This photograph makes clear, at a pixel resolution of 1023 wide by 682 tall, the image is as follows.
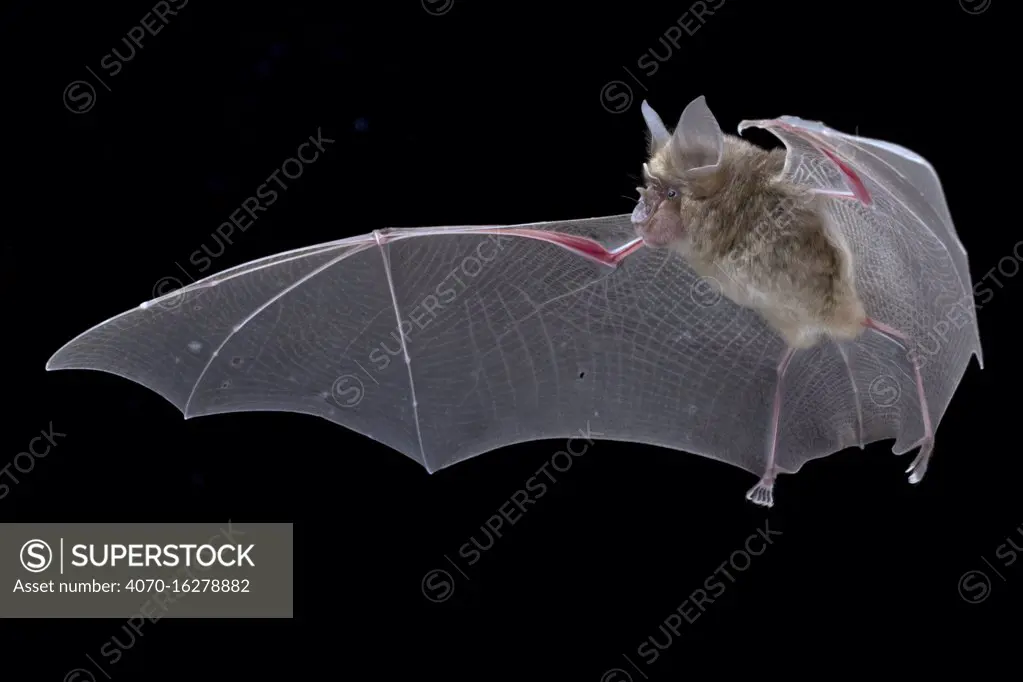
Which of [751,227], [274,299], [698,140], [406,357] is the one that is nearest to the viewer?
[698,140]

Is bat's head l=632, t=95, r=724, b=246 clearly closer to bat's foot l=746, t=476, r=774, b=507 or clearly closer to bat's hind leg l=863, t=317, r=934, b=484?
bat's hind leg l=863, t=317, r=934, b=484

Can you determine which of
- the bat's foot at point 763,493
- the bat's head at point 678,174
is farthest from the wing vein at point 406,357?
the bat's foot at point 763,493

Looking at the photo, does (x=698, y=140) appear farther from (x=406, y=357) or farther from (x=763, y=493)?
(x=763, y=493)

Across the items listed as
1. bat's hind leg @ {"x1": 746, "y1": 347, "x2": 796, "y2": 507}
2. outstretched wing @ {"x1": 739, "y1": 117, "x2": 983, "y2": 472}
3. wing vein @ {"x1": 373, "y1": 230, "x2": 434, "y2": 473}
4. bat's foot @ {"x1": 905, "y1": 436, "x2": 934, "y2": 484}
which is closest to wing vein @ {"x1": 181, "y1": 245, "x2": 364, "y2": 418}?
wing vein @ {"x1": 373, "y1": 230, "x2": 434, "y2": 473}

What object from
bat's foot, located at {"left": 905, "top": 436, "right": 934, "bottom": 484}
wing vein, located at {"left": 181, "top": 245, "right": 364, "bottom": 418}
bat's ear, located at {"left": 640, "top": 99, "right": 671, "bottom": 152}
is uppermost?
wing vein, located at {"left": 181, "top": 245, "right": 364, "bottom": 418}

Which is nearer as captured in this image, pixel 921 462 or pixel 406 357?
pixel 921 462

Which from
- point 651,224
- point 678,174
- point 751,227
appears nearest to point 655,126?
point 678,174
